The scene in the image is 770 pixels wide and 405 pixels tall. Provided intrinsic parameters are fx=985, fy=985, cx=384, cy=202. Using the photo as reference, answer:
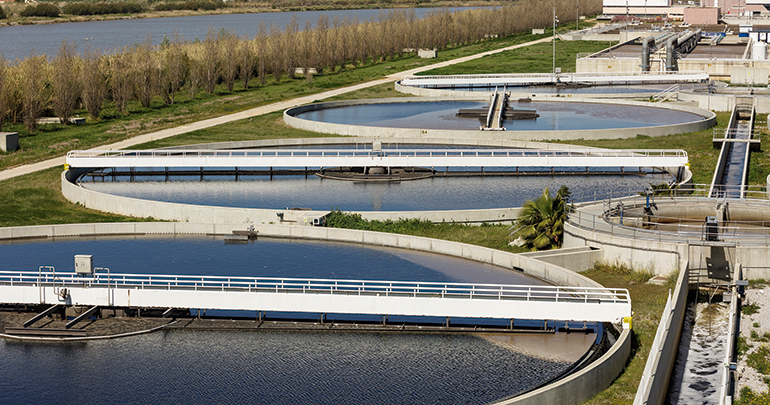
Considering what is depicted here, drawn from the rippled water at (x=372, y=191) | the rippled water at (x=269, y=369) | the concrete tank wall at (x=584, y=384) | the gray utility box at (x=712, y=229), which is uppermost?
the gray utility box at (x=712, y=229)

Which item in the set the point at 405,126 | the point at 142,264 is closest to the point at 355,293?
the point at 142,264

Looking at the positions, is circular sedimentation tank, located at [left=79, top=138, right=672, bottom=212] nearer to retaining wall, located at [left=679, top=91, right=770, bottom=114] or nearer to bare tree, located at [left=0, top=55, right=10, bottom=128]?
bare tree, located at [left=0, top=55, right=10, bottom=128]

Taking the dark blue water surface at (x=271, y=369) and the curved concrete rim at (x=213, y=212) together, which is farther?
the curved concrete rim at (x=213, y=212)

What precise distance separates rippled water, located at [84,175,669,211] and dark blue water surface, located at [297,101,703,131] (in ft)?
65.3

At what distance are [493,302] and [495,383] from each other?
236 inches

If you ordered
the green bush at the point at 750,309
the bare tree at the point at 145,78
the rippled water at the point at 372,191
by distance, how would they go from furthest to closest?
the bare tree at the point at 145,78, the rippled water at the point at 372,191, the green bush at the point at 750,309

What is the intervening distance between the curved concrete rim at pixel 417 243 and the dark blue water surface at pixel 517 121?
35.0 metres

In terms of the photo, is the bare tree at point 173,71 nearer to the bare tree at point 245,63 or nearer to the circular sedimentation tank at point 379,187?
the bare tree at point 245,63

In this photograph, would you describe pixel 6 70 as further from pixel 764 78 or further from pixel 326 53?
pixel 764 78

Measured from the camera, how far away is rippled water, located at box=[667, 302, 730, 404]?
35344mm

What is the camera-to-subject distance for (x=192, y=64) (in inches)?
4402

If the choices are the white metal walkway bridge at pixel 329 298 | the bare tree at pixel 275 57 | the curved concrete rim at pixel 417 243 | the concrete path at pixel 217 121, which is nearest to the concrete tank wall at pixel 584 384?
the curved concrete rim at pixel 417 243

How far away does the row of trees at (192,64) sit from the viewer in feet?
298

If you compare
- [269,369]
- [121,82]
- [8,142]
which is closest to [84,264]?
[269,369]
